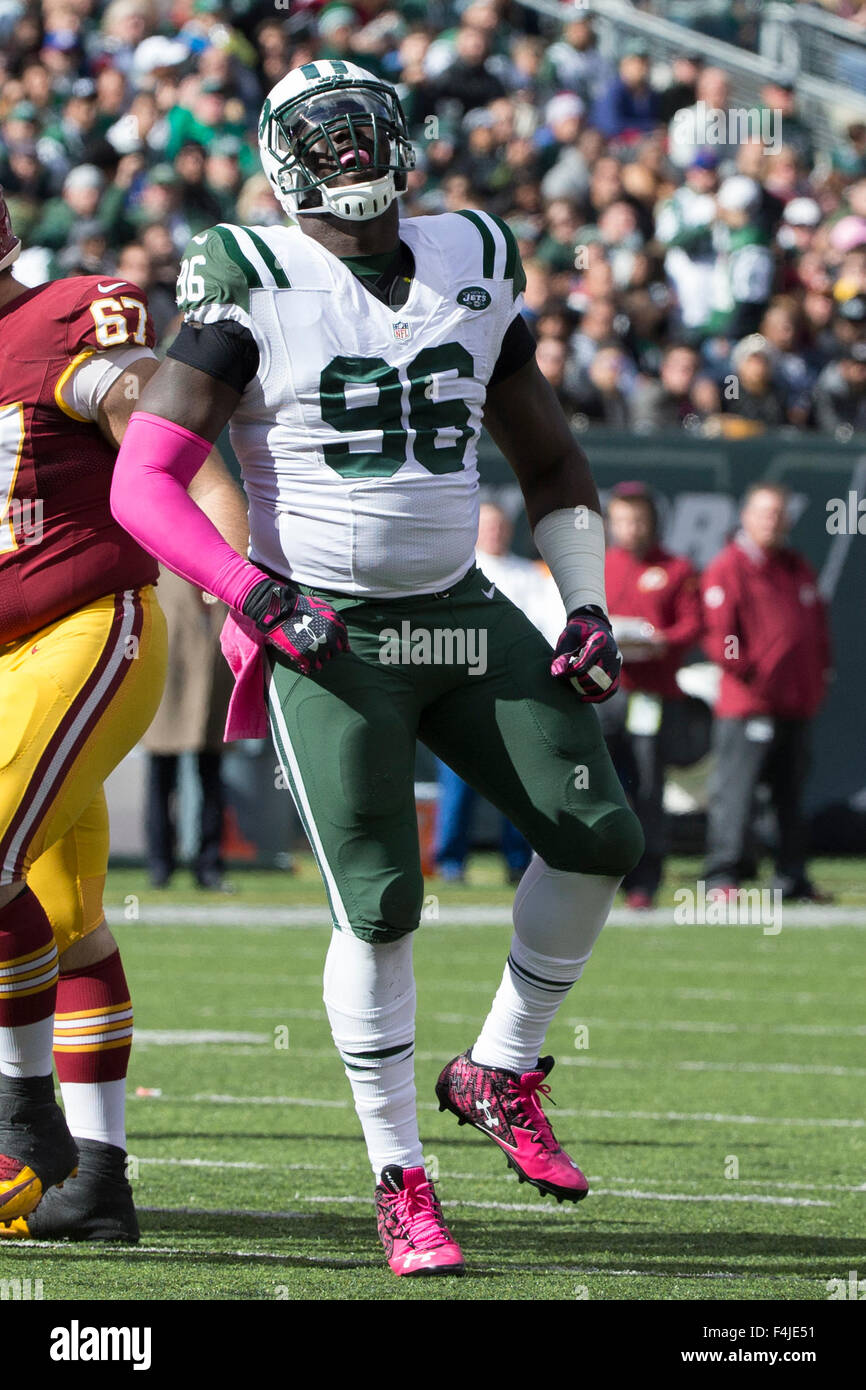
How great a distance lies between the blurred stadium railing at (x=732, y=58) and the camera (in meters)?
18.8

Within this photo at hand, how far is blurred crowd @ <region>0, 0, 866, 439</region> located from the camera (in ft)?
47.0

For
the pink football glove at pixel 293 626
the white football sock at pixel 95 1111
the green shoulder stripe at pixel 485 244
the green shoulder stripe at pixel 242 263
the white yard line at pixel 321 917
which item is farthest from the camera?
the white yard line at pixel 321 917

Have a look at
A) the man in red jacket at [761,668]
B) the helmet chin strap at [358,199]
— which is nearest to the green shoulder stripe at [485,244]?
the helmet chin strap at [358,199]

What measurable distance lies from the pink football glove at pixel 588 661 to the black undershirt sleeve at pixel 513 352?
1.65 feet

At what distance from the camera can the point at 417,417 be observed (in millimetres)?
4070

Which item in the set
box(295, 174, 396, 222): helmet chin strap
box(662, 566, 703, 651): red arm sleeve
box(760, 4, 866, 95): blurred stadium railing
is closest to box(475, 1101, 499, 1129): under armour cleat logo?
box(295, 174, 396, 222): helmet chin strap

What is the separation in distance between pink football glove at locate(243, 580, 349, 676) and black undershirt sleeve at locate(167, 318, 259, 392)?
1.26 ft

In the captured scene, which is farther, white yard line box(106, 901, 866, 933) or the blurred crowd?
the blurred crowd

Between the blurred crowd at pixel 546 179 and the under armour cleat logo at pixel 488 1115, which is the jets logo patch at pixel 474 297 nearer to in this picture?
the under armour cleat logo at pixel 488 1115

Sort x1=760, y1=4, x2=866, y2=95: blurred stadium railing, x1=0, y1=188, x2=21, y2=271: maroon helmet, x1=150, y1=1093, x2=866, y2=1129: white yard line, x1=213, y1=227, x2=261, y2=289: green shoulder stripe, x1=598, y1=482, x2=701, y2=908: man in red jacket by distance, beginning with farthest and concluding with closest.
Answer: x1=760, y1=4, x2=866, y2=95: blurred stadium railing < x1=598, y1=482, x2=701, y2=908: man in red jacket < x1=150, y1=1093, x2=866, y2=1129: white yard line < x1=0, y1=188, x2=21, y2=271: maroon helmet < x1=213, y1=227, x2=261, y2=289: green shoulder stripe

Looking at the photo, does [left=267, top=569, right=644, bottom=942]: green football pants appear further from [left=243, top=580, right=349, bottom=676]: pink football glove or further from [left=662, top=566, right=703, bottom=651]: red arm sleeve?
[left=662, top=566, right=703, bottom=651]: red arm sleeve

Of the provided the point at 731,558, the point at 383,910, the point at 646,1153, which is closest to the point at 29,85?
the point at 731,558

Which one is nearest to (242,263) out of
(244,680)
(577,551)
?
(244,680)
